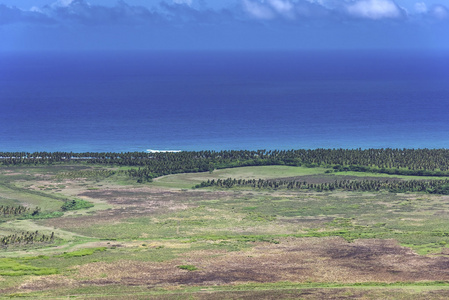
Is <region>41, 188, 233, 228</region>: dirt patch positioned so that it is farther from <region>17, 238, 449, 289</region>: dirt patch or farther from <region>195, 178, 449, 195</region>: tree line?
<region>17, 238, 449, 289</region>: dirt patch

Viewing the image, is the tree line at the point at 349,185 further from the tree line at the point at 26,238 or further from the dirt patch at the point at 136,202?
the tree line at the point at 26,238

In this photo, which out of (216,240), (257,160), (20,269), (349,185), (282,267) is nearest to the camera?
(20,269)

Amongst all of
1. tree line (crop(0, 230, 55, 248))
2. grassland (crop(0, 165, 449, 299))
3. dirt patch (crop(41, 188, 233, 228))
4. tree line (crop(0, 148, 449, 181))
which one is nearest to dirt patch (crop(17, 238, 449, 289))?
grassland (crop(0, 165, 449, 299))

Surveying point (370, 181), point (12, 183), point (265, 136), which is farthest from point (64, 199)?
point (265, 136)

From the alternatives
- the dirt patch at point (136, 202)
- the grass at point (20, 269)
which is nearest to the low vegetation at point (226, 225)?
the grass at point (20, 269)

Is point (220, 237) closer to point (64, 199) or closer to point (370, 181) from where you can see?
point (64, 199)

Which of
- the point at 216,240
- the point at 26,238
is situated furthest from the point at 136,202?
the point at 216,240

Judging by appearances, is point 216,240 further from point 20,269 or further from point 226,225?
point 20,269

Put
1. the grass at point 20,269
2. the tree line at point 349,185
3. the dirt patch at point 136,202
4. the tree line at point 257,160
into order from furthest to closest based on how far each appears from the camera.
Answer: the tree line at point 257,160
the tree line at point 349,185
the dirt patch at point 136,202
the grass at point 20,269
